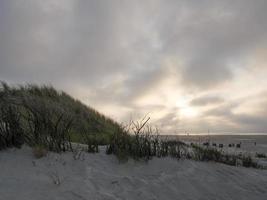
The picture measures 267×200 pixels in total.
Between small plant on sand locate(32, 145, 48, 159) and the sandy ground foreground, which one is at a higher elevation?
small plant on sand locate(32, 145, 48, 159)

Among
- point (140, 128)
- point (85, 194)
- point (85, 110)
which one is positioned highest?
point (85, 110)

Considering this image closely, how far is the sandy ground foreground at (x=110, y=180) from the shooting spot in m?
6.01

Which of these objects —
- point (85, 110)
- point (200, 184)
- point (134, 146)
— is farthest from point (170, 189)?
point (85, 110)

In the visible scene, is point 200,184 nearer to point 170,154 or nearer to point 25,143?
point 170,154

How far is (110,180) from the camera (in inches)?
263

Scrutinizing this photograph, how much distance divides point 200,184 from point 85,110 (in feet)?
34.4

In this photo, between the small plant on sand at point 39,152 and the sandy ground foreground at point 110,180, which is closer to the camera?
the sandy ground foreground at point 110,180

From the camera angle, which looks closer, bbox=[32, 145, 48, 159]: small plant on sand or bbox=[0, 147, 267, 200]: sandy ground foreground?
bbox=[0, 147, 267, 200]: sandy ground foreground

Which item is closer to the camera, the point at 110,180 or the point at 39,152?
the point at 110,180

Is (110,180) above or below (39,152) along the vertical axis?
below

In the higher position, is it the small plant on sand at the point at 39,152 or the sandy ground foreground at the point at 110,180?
the small plant on sand at the point at 39,152

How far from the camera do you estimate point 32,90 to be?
16.6m

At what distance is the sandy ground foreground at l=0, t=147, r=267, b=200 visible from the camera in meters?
6.01

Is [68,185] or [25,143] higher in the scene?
[25,143]
